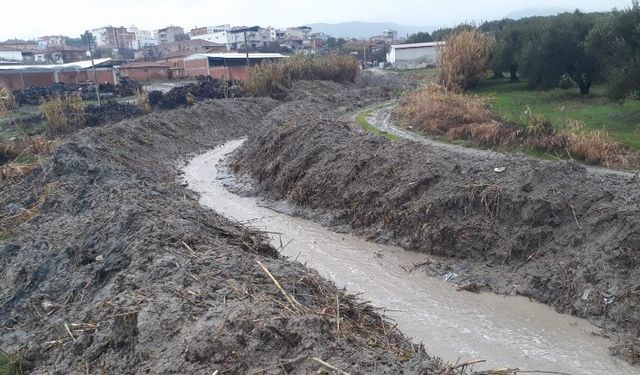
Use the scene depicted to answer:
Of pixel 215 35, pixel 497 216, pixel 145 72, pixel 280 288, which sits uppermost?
pixel 215 35

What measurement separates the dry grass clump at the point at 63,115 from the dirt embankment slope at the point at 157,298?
13.6m

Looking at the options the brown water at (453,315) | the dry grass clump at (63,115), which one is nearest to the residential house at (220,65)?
the dry grass clump at (63,115)

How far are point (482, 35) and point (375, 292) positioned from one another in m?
29.2

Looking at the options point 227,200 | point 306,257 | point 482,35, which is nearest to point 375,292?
point 306,257

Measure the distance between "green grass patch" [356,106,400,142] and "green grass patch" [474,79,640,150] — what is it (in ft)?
15.4

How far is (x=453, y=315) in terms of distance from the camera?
992cm

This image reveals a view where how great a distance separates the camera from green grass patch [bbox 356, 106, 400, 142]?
22.0 metres

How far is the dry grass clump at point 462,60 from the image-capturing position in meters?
32.9

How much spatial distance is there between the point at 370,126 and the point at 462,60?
36.9 ft

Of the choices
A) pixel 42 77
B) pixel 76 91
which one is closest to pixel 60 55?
pixel 42 77

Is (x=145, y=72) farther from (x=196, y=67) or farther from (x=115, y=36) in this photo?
(x=115, y=36)

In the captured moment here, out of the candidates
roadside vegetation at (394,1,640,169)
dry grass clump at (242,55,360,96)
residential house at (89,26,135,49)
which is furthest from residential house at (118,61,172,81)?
residential house at (89,26,135,49)

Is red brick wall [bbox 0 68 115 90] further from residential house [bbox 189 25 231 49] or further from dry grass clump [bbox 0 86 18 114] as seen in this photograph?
residential house [bbox 189 25 231 49]

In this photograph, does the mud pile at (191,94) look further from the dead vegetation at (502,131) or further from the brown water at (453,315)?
the brown water at (453,315)
